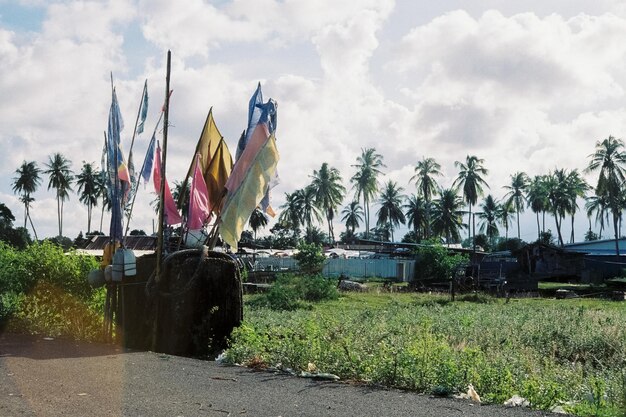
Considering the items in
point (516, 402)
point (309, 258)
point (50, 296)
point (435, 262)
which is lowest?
point (516, 402)

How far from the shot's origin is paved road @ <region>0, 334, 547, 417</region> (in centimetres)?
630

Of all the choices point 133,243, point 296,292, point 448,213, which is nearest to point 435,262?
point 133,243

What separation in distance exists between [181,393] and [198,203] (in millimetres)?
4871

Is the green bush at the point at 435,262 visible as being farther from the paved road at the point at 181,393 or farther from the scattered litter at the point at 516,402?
the scattered litter at the point at 516,402

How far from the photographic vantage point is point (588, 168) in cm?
6169

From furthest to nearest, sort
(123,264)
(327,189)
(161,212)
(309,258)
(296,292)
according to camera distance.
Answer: (327,189) < (309,258) < (296,292) < (161,212) < (123,264)

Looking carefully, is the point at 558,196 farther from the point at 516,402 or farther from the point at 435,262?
the point at 516,402

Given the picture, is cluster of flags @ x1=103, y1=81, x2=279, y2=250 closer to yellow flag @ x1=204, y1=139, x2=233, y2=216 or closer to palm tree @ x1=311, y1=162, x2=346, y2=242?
yellow flag @ x1=204, y1=139, x2=233, y2=216

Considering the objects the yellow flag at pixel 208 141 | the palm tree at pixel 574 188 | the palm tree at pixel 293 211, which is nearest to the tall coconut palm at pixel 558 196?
the palm tree at pixel 574 188

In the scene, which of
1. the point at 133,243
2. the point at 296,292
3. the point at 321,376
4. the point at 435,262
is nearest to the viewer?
the point at 321,376

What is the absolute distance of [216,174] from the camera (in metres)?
12.4

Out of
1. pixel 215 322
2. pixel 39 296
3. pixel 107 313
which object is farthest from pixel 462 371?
pixel 39 296

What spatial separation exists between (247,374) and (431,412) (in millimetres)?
2661

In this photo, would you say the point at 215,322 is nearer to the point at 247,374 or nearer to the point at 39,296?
the point at 247,374
